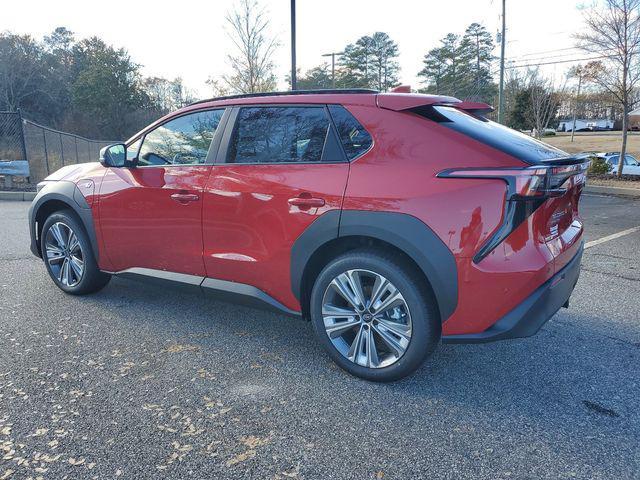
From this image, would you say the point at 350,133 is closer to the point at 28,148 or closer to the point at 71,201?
the point at 71,201

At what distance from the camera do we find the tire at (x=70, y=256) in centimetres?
432

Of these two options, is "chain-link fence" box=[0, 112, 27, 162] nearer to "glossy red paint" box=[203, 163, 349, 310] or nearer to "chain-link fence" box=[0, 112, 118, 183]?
"chain-link fence" box=[0, 112, 118, 183]

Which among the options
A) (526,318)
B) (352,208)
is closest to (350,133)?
(352,208)

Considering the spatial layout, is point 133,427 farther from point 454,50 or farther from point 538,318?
point 454,50

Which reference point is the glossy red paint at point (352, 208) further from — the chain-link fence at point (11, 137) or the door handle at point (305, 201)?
the chain-link fence at point (11, 137)

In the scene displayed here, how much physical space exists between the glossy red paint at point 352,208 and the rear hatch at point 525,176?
0.7 inches

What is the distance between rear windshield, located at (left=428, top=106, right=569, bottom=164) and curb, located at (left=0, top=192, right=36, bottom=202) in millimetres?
13005

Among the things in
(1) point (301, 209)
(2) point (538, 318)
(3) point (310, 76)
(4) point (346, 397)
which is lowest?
(4) point (346, 397)

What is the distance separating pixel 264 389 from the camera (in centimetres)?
286

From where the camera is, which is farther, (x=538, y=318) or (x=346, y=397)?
(x=346, y=397)

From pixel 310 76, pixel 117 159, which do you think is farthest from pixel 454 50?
pixel 117 159

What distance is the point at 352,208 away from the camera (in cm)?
281

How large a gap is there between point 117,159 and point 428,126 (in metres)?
2.52

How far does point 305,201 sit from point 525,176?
1.24 m
